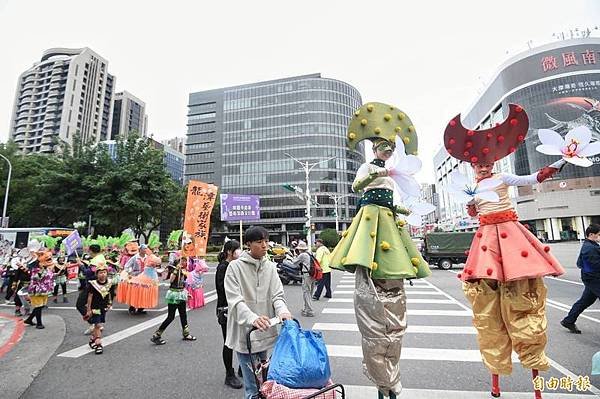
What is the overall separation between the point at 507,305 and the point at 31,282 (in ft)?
27.8

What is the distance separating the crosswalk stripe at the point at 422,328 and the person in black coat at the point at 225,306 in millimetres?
2233

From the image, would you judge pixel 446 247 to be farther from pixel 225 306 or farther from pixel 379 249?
pixel 379 249

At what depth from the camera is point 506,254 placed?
2.65 meters

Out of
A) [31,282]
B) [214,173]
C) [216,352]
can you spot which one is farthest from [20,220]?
[214,173]

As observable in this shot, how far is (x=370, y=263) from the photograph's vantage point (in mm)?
2277

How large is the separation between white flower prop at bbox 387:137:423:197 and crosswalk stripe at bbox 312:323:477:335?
12.7 ft

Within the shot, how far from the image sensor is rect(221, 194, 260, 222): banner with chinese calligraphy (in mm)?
15609

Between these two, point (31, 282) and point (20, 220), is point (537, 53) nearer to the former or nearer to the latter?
point (31, 282)

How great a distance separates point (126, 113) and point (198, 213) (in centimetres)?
10180

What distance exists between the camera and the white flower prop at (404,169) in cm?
230

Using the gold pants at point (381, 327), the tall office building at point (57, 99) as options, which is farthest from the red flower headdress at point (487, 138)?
the tall office building at point (57, 99)

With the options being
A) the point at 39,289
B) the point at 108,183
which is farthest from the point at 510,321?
the point at 108,183

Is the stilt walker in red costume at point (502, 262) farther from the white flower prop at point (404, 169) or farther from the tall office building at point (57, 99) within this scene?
the tall office building at point (57, 99)

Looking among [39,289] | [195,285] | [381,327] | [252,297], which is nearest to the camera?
[381,327]
